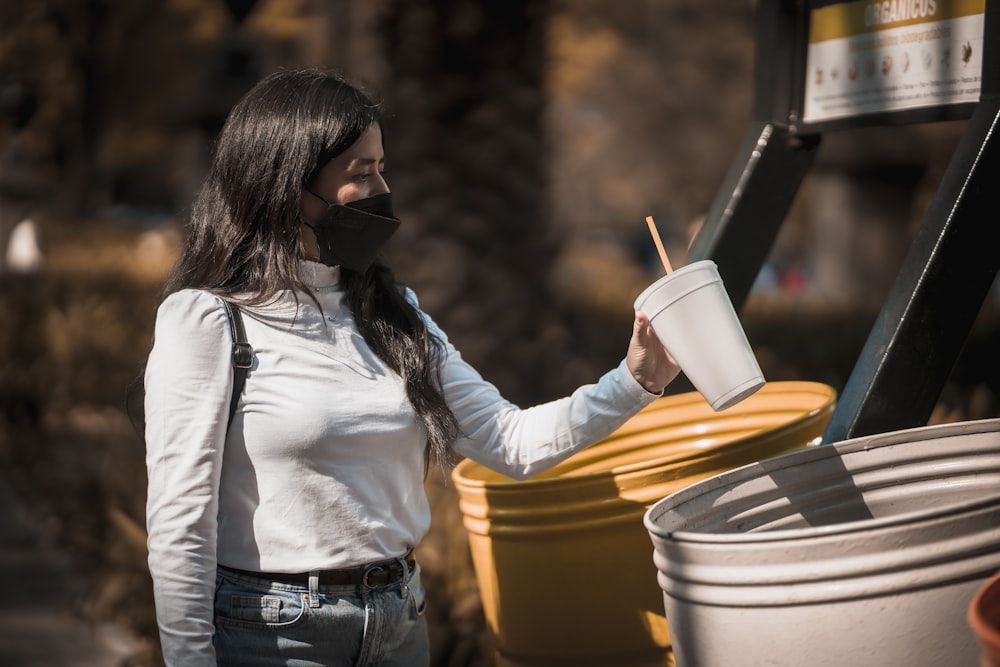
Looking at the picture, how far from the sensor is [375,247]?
230 cm

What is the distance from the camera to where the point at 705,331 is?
2051 millimetres

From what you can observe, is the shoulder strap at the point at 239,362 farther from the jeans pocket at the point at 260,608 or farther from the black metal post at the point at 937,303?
the black metal post at the point at 937,303

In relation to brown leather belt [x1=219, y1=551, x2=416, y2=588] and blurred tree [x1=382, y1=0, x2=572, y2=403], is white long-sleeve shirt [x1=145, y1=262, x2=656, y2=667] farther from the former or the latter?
blurred tree [x1=382, y1=0, x2=572, y2=403]

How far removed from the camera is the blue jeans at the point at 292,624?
207 cm

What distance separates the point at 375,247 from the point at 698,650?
973mm

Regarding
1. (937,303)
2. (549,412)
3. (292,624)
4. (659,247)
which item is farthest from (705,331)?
(292,624)

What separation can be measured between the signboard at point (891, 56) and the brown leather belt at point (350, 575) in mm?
1585

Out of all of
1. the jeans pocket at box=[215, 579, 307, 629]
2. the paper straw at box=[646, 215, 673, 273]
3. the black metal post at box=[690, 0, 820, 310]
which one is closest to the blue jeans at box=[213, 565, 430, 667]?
the jeans pocket at box=[215, 579, 307, 629]

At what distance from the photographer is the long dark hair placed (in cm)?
221

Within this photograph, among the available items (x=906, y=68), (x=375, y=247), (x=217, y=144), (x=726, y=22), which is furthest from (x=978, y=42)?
(x=726, y=22)

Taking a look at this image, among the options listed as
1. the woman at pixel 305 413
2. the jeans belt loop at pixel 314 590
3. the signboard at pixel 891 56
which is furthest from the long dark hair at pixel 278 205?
the signboard at pixel 891 56

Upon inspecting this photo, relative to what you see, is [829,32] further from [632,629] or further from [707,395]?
[632,629]

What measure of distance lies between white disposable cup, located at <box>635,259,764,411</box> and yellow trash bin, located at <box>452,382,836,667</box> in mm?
264

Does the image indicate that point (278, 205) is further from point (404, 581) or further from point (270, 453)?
point (404, 581)
